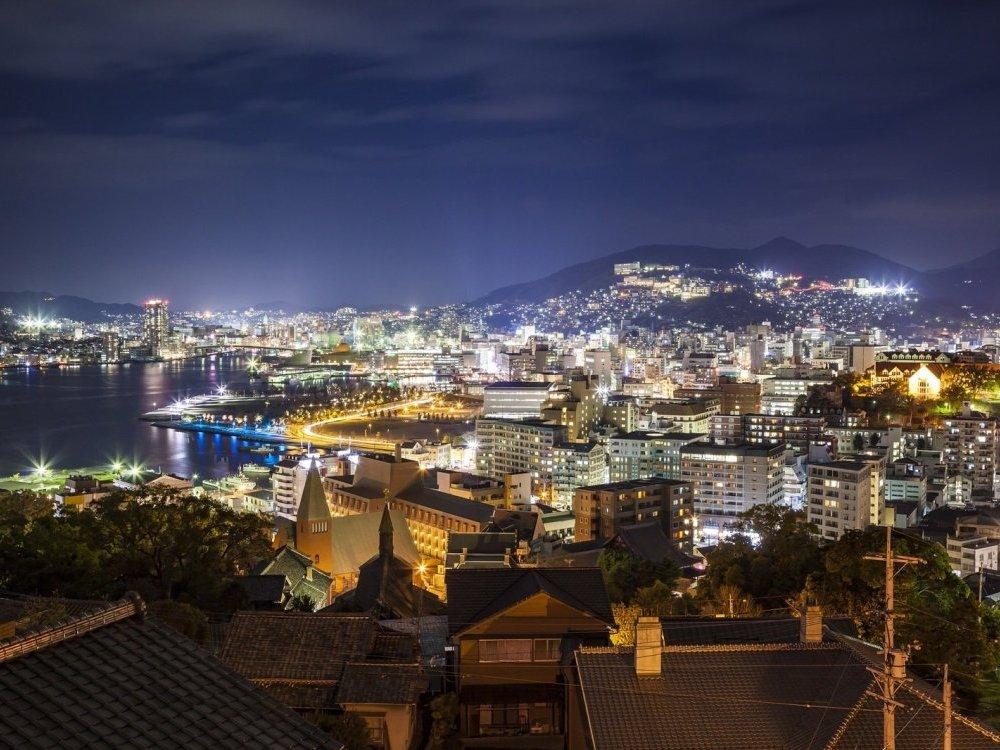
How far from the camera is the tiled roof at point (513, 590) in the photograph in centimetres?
412

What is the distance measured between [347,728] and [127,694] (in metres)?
1.86

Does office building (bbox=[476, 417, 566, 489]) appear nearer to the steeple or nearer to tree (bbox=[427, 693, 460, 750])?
the steeple

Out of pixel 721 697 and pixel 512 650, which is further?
pixel 512 650

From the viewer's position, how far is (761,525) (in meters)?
12.4

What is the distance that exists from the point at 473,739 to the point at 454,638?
0.44m

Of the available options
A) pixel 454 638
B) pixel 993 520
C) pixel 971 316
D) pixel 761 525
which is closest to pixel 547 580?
pixel 454 638

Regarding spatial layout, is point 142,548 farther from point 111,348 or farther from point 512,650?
point 111,348

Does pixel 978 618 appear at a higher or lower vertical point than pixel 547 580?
lower

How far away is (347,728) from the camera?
3.09 metres

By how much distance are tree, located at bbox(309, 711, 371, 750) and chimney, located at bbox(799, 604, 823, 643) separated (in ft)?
5.37

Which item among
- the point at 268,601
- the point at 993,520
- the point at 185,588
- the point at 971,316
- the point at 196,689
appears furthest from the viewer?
the point at 971,316

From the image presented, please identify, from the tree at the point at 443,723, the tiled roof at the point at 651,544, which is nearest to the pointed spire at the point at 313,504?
the tiled roof at the point at 651,544

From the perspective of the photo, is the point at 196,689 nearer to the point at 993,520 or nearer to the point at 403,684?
the point at 403,684

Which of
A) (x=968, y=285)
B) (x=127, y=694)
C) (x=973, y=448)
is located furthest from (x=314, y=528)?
(x=968, y=285)
